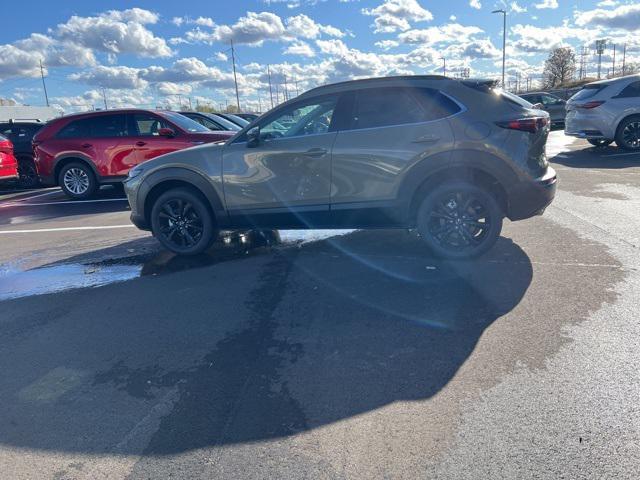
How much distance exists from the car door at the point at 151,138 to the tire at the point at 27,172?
5408 mm

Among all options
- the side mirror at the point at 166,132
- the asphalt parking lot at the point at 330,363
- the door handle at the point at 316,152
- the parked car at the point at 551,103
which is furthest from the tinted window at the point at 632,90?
the parked car at the point at 551,103

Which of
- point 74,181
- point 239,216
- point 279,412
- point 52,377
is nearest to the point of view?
point 279,412

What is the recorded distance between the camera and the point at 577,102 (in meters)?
12.5

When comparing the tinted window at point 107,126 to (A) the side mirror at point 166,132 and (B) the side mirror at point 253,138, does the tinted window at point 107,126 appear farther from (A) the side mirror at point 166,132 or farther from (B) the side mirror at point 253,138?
(B) the side mirror at point 253,138

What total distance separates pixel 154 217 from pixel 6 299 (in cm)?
173

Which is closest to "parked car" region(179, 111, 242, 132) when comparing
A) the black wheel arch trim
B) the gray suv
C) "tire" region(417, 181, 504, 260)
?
the black wheel arch trim

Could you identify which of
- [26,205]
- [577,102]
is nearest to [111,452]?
[26,205]

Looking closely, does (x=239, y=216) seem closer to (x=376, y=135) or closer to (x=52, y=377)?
(x=376, y=135)

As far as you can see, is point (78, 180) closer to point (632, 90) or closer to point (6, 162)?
point (6, 162)

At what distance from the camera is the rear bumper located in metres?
4.83

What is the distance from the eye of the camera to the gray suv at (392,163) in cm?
480

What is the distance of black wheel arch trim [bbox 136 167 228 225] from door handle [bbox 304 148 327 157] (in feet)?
3.89

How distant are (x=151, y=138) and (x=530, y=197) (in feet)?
24.9

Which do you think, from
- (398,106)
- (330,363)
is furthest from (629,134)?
(330,363)
